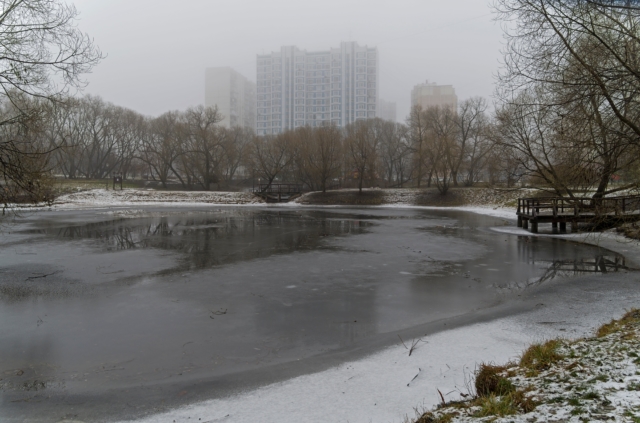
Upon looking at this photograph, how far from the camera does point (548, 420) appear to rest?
341 cm

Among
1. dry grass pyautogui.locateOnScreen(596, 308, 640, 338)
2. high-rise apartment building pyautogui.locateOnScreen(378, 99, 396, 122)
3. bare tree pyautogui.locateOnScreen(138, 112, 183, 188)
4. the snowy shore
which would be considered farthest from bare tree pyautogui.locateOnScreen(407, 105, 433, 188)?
high-rise apartment building pyautogui.locateOnScreen(378, 99, 396, 122)

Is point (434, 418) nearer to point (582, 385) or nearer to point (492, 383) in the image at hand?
point (492, 383)

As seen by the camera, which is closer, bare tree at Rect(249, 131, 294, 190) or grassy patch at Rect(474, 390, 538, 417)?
grassy patch at Rect(474, 390, 538, 417)

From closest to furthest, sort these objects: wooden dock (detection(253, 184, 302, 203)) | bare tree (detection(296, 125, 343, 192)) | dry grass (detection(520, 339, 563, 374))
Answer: dry grass (detection(520, 339, 563, 374))
wooden dock (detection(253, 184, 302, 203))
bare tree (detection(296, 125, 343, 192))

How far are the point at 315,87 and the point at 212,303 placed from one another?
119 m

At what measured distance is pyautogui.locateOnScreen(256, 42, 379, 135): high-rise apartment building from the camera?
117m

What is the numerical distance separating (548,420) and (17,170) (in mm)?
8841

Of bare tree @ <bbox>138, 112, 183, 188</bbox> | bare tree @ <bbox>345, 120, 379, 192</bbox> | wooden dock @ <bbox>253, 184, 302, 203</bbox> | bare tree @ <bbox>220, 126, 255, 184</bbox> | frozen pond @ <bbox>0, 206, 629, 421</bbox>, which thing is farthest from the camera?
bare tree @ <bbox>138, 112, 183, 188</bbox>

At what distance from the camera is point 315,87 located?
122 metres

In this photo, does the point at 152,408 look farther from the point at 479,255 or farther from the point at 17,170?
the point at 479,255

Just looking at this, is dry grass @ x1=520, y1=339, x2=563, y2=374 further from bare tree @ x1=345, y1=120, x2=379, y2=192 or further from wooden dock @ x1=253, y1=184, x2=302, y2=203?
bare tree @ x1=345, y1=120, x2=379, y2=192

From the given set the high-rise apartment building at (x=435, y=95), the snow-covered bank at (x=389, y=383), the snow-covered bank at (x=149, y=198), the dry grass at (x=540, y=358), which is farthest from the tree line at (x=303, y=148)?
the dry grass at (x=540, y=358)

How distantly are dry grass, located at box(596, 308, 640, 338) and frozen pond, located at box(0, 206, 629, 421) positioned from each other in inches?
84.9

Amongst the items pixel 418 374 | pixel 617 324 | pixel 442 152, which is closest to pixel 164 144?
pixel 442 152
